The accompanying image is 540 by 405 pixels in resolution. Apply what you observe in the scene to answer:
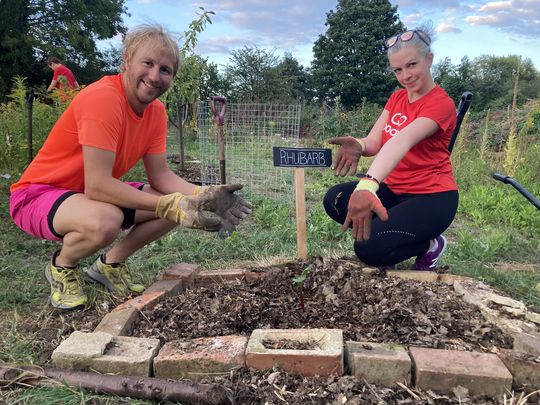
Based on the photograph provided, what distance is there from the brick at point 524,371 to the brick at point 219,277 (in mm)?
1320

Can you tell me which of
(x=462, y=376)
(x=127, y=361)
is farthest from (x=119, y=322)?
(x=462, y=376)

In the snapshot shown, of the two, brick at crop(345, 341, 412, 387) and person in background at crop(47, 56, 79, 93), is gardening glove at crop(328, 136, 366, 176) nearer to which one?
brick at crop(345, 341, 412, 387)

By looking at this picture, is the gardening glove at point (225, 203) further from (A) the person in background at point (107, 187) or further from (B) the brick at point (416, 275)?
(B) the brick at point (416, 275)

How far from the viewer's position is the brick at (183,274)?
2414 mm

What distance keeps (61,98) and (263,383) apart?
14.4ft

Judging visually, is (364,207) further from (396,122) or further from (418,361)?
(396,122)

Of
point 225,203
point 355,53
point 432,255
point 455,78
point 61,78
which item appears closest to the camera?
point 225,203

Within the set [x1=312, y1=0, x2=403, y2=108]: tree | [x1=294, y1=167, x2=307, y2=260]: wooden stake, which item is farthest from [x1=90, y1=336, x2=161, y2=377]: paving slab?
[x1=312, y1=0, x2=403, y2=108]: tree

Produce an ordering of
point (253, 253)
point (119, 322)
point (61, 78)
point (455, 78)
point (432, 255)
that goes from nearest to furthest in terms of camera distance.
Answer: point (119, 322), point (432, 255), point (253, 253), point (61, 78), point (455, 78)

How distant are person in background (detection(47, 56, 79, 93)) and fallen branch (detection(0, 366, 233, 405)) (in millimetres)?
4616

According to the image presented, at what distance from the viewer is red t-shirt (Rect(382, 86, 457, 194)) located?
2.33 metres

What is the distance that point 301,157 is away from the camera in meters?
2.45

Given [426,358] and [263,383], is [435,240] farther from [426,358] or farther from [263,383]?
[263,383]

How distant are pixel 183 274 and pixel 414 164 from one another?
1.42m
